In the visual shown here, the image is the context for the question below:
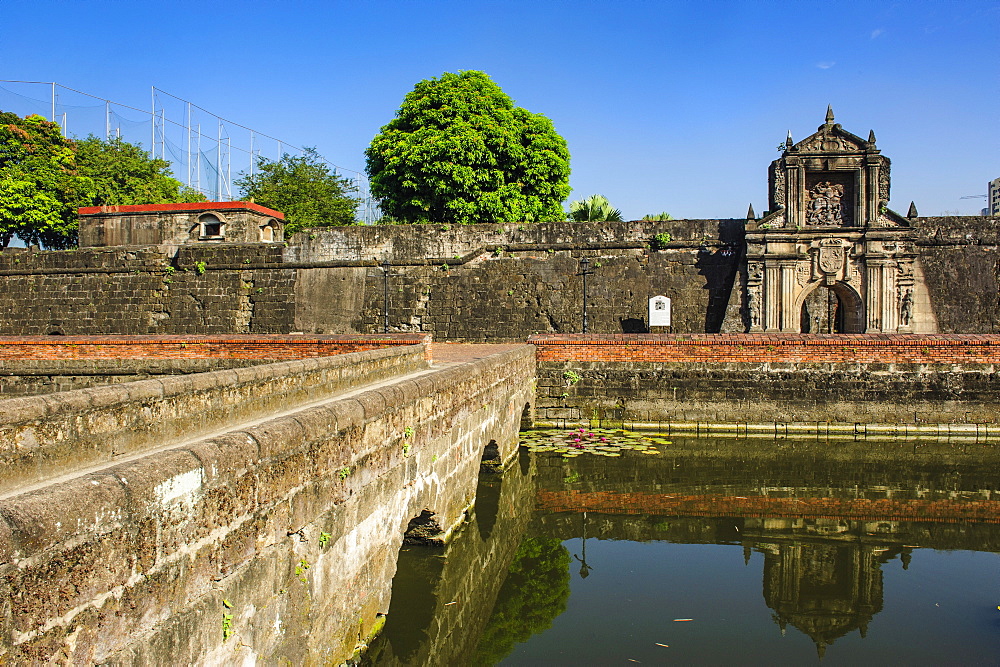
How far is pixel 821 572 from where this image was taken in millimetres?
6559

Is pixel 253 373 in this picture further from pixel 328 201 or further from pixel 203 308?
pixel 328 201

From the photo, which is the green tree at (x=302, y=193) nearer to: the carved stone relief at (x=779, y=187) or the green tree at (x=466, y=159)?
the green tree at (x=466, y=159)

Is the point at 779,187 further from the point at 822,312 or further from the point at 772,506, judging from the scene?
the point at 772,506

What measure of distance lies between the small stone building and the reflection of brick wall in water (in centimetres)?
1439

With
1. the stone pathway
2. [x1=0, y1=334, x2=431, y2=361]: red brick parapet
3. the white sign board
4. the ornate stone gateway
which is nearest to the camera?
the stone pathway

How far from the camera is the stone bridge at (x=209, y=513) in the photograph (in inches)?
80.8

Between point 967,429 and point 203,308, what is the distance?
17322 millimetres

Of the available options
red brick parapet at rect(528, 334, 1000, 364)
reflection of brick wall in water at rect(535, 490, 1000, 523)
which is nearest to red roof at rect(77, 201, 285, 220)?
red brick parapet at rect(528, 334, 1000, 364)

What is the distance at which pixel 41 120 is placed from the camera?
97.7 feet

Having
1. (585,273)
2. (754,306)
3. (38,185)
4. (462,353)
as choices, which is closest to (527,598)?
(462,353)

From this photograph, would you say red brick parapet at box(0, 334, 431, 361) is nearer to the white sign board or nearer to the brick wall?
the brick wall

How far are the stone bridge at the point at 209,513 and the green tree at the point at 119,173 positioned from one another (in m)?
28.3

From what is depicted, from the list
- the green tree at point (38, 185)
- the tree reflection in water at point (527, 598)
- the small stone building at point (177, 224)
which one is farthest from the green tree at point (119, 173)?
the tree reflection in water at point (527, 598)

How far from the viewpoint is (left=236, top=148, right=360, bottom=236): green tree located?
112ft
